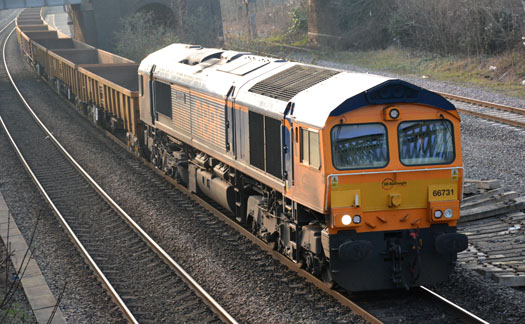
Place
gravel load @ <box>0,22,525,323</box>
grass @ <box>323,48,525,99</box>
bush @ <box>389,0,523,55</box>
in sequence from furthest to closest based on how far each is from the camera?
bush @ <box>389,0,523,55</box>, grass @ <box>323,48,525,99</box>, gravel load @ <box>0,22,525,323</box>

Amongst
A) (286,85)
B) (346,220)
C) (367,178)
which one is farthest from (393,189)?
(286,85)

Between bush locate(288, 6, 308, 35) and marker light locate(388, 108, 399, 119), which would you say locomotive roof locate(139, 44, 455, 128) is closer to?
marker light locate(388, 108, 399, 119)

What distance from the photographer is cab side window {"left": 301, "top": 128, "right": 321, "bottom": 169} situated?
347 inches

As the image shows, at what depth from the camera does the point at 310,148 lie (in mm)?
Answer: 9008

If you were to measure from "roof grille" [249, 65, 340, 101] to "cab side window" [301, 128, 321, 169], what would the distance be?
94cm

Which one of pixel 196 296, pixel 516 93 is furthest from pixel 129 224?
pixel 516 93

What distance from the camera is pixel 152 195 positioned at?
51.6 ft

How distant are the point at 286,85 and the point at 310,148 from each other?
1.76 metres

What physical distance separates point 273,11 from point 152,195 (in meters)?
46.4

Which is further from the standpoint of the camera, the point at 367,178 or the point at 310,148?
the point at 310,148

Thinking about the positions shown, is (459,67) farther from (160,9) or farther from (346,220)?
(160,9)

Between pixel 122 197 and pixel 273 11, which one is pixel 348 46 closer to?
pixel 273 11

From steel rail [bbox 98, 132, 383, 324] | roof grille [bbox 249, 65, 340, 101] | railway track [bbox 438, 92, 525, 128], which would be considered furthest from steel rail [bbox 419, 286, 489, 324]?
railway track [bbox 438, 92, 525, 128]

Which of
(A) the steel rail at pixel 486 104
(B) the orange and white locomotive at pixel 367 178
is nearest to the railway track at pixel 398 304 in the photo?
(B) the orange and white locomotive at pixel 367 178
